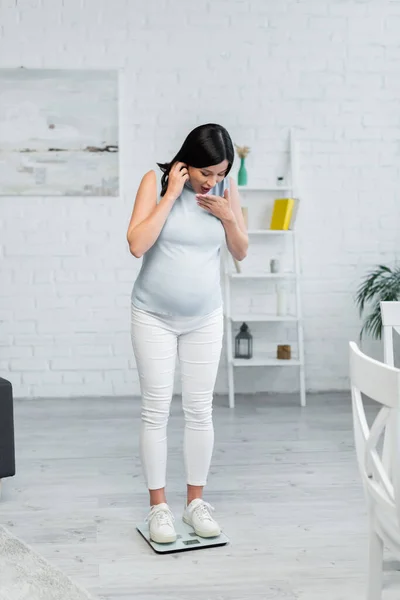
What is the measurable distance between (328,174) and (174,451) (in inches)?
85.1

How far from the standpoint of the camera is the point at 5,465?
9.52ft

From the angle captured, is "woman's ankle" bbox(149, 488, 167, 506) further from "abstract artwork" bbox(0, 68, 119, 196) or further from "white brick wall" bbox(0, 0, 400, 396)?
"abstract artwork" bbox(0, 68, 119, 196)

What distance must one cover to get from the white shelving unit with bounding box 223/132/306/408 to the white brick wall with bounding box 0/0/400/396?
118 millimetres

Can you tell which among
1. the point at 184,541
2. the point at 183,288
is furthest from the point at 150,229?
the point at 184,541

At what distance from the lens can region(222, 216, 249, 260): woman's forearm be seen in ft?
8.09

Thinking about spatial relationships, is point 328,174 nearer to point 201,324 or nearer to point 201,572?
point 201,324

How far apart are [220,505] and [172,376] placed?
680mm

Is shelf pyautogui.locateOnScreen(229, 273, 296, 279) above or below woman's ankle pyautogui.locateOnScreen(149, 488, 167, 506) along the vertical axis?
above

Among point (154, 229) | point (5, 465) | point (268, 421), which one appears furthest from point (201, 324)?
point (268, 421)

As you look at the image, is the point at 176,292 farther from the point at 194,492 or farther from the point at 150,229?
the point at 194,492

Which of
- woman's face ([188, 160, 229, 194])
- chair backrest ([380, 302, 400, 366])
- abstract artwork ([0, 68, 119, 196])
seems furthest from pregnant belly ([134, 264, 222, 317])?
abstract artwork ([0, 68, 119, 196])

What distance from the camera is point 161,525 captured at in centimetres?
251

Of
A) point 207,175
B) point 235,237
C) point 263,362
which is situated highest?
point 207,175

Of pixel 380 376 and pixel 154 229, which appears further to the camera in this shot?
pixel 154 229
